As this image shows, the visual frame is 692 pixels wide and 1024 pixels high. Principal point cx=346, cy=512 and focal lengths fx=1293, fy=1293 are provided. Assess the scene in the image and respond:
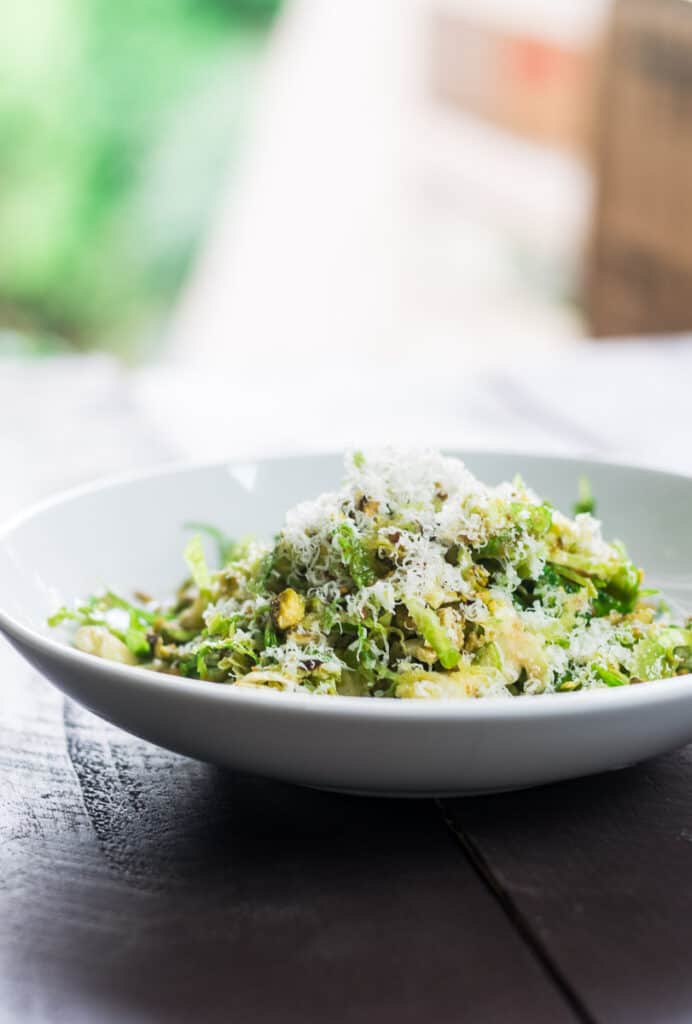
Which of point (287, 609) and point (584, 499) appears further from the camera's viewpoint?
point (584, 499)

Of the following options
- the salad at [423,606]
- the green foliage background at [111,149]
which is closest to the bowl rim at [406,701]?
the salad at [423,606]

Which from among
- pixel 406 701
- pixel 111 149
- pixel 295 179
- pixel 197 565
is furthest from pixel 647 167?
pixel 406 701

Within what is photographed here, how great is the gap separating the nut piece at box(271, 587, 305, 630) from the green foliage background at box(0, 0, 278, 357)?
6.01 meters

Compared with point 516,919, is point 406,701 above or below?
above

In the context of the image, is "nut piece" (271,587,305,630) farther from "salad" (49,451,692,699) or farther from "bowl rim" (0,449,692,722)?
"bowl rim" (0,449,692,722)

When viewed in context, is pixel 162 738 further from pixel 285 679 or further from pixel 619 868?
pixel 619 868

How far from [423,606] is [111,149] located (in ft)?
22.3

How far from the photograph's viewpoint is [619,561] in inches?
49.5

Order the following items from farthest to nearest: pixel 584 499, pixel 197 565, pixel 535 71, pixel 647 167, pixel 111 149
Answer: pixel 111 149 → pixel 535 71 → pixel 647 167 → pixel 584 499 → pixel 197 565

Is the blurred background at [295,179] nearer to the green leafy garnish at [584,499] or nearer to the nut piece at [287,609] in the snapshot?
the green leafy garnish at [584,499]

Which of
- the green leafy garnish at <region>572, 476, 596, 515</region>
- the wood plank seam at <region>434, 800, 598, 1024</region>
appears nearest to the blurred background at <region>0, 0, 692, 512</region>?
the green leafy garnish at <region>572, 476, 596, 515</region>

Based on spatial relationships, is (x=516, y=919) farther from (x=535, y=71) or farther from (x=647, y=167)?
(x=535, y=71)

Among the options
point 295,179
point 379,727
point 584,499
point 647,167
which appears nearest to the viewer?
point 379,727

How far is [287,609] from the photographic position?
112 centimetres
